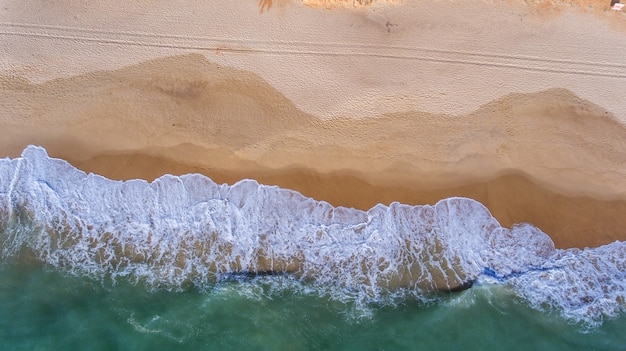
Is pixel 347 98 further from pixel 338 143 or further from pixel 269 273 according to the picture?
pixel 269 273

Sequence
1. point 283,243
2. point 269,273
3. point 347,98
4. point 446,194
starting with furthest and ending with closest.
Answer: point 347,98 → point 446,194 → point 283,243 → point 269,273

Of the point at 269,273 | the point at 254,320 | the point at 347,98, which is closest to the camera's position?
the point at 254,320

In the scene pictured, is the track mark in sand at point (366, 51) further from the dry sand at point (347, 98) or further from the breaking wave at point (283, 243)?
the breaking wave at point (283, 243)

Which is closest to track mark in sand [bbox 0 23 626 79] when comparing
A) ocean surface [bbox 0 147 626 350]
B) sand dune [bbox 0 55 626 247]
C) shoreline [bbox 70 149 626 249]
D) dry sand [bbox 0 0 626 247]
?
dry sand [bbox 0 0 626 247]

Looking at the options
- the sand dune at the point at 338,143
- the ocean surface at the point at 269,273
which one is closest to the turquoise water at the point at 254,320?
the ocean surface at the point at 269,273

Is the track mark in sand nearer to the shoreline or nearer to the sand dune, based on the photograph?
the sand dune

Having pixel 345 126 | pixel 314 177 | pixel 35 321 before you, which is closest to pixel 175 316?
pixel 35 321

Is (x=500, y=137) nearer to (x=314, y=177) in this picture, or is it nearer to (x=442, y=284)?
(x=442, y=284)

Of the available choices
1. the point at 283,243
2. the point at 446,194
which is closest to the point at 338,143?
the point at 283,243
